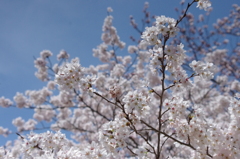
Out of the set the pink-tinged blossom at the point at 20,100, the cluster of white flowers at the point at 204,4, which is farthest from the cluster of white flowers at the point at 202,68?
the pink-tinged blossom at the point at 20,100

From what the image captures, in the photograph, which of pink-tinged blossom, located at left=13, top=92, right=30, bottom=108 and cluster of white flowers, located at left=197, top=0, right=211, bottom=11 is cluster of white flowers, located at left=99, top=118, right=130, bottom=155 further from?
pink-tinged blossom, located at left=13, top=92, right=30, bottom=108

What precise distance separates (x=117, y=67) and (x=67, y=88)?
5.12 meters

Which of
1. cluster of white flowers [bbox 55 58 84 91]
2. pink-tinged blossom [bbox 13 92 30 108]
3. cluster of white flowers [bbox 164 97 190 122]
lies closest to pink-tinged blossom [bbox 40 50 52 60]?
pink-tinged blossom [bbox 13 92 30 108]

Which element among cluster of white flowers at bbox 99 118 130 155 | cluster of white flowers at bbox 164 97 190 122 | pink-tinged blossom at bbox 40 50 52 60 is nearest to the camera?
cluster of white flowers at bbox 99 118 130 155

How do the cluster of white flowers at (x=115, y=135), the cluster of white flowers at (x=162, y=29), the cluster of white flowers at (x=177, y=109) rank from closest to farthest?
1. the cluster of white flowers at (x=115, y=135)
2. the cluster of white flowers at (x=162, y=29)
3. the cluster of white flowers at (x=177, y=109)

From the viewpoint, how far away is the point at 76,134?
1198 cm

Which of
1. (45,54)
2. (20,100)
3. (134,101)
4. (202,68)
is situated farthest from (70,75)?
(20,100)

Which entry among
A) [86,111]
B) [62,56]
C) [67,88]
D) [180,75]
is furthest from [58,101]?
[180,75]

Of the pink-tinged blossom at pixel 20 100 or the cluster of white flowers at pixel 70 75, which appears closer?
the cluster of white flowers at pixel 70 75

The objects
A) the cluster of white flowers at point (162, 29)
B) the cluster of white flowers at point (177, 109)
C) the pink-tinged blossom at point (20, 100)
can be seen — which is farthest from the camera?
the pink-tinged blossom at point (20, 100)

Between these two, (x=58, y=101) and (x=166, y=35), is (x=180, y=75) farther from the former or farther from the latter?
(x=58, y=101)

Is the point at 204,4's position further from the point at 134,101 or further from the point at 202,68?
A: the point at 134,101

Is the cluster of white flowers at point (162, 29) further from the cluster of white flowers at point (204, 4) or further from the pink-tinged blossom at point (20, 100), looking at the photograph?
the pink-tinged blossom at point (20, 100)

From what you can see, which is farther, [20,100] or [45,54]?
[20,100]
